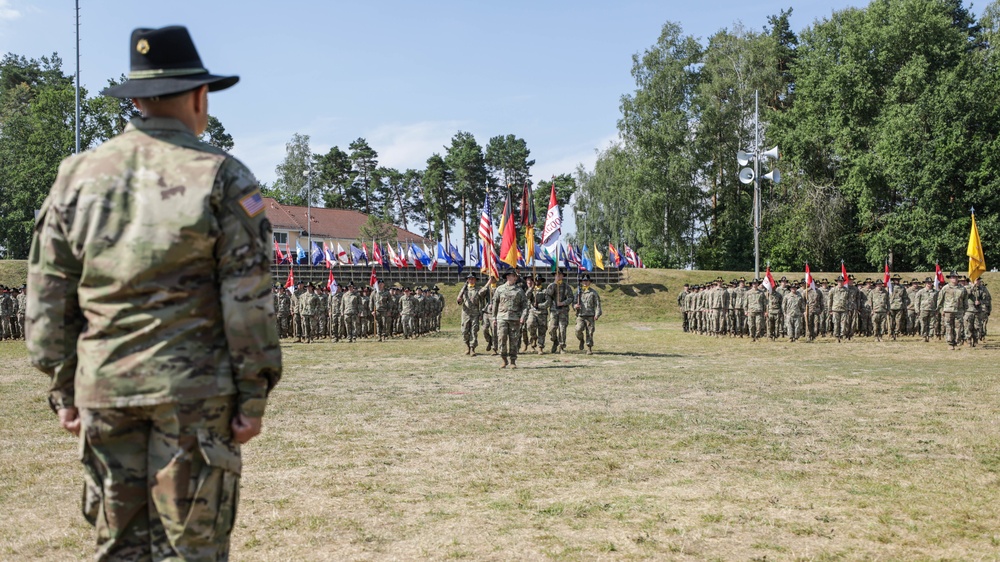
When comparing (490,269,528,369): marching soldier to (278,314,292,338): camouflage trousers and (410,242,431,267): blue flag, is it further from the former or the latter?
(410,242,431,267): blue flag

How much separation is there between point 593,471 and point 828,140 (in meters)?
48.5

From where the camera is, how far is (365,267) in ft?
151

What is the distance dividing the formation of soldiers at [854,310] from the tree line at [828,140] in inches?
751

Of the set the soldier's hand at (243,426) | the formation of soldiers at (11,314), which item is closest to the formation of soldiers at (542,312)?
the soldier's hand at (243,426)

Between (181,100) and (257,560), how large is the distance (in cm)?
294

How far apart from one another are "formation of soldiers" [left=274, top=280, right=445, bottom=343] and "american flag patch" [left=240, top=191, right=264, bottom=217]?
25.2 meters

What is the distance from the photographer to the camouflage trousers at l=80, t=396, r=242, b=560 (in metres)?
2.84

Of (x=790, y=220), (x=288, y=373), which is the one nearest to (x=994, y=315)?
(x=790, y=220)

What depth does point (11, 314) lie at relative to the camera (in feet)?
98.5

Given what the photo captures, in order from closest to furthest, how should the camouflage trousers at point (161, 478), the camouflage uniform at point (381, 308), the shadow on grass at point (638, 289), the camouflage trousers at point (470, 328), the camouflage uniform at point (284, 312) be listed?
the camouflage trousers at point (161, 478)
the camouflage trousers at point (470, 328)
the camouflage uniform at point (381, 308)
the camouflage uniform at point (284, 312)
the shadow on grass at point (638, 289)

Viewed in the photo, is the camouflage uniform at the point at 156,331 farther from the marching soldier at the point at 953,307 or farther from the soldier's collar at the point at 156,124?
the marching soldier at the point at 953,307

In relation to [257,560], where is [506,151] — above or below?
above

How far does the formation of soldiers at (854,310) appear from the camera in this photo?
72.9ft

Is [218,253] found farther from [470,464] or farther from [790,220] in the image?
[790,220]
